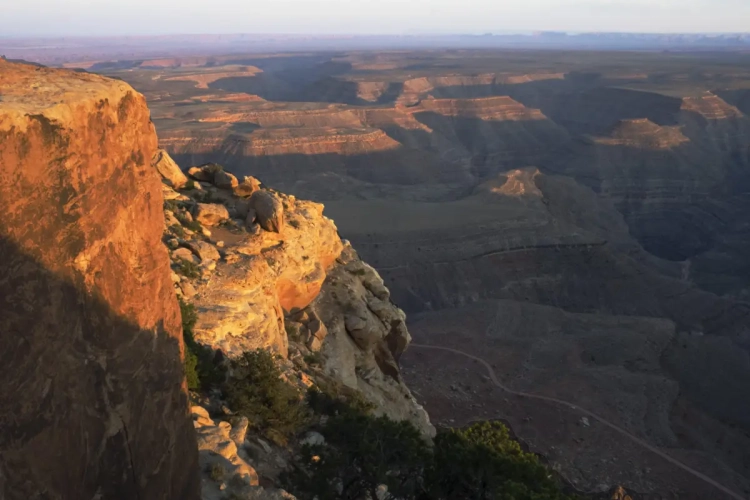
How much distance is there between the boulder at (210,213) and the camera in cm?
1524

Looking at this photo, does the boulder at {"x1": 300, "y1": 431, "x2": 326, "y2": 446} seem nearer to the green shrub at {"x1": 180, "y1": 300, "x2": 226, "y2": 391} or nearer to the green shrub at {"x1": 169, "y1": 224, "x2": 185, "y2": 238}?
the green shrub at {"x1": 180, "y1": 300, "x2": 226, "y2": 391}

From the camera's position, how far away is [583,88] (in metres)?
144

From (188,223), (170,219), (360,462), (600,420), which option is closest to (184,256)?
(170,219)

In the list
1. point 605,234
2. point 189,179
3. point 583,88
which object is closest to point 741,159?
point 605,234

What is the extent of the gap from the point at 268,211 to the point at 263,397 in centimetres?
573

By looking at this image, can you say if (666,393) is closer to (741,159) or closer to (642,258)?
(642,258)

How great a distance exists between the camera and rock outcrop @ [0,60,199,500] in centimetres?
504

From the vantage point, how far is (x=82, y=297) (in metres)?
5.58

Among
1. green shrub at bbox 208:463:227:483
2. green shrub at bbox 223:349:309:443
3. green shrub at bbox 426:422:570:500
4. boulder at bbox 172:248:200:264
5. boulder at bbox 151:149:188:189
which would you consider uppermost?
boulder at bbox 151:149:188:189

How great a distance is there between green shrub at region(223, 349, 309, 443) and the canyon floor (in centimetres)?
1725

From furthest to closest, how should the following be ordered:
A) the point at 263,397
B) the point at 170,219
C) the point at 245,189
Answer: the point at 245,189 → the point at 170,219 → the point at 263,397

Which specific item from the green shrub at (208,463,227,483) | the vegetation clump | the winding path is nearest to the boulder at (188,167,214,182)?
the vegetation clump

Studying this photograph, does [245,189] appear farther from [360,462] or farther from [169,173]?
[360,462]

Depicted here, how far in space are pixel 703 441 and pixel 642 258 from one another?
32.8 metres
